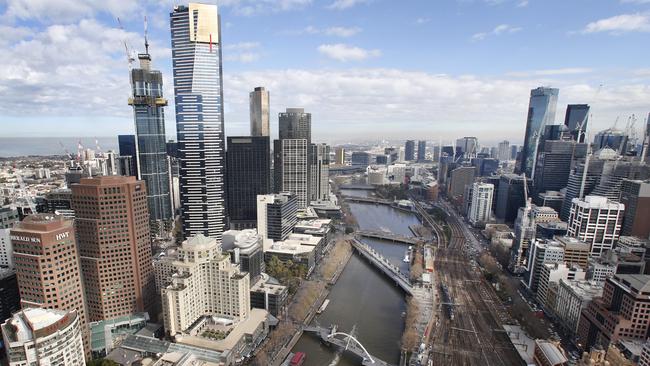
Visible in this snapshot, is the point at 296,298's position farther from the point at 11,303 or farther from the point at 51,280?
the point at 11,303

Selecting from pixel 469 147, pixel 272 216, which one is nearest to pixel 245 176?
pixel 272 216

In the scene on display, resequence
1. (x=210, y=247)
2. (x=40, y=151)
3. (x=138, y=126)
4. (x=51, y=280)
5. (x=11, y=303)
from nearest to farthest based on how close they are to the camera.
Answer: (x=51, y=280) < (x=11, y=303) < (x=210, y=247) < (x=138, y=126) < (x=40, y=151)

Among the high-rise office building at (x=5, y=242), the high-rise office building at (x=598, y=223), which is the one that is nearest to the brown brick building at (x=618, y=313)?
the high-rise office building at (x=598, y=223)

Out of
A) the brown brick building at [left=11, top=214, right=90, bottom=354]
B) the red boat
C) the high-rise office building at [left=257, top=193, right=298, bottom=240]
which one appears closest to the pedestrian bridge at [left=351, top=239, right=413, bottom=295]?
the high-rise office building at [left=257, top=193, right=298, bottom=240]

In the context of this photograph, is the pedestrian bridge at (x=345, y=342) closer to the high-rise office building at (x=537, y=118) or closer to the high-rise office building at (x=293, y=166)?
the high-rise office building at (x=293, y=166)

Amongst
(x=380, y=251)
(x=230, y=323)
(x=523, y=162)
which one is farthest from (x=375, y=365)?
(x=523, y=162)

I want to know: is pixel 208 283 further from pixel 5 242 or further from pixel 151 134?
pixel 151 134
